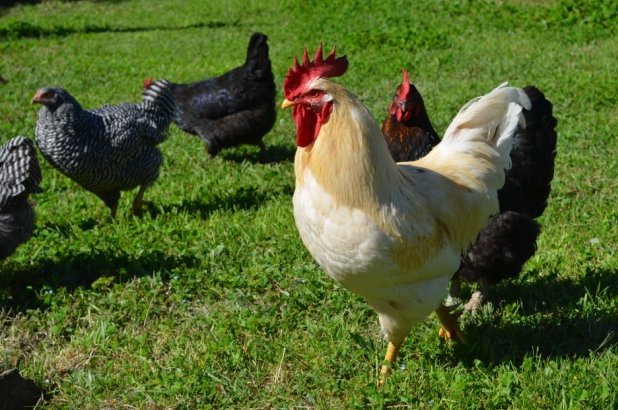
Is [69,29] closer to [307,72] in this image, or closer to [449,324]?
[307,72]

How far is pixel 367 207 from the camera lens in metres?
3.34

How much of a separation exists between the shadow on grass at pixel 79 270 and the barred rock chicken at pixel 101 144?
87 cm

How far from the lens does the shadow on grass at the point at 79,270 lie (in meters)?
4.88

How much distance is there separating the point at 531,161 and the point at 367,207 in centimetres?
167

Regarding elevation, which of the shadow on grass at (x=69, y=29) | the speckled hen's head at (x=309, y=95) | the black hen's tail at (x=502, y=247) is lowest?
the shadow on grass at (x=69, y=29)

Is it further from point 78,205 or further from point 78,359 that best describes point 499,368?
point 78,205

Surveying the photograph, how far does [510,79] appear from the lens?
32.9ft

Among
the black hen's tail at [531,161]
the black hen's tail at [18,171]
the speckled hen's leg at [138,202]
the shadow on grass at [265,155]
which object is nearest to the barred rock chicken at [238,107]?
the shadow on grass at [265,155]

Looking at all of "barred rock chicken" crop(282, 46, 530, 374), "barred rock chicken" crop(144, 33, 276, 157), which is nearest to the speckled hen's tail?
"barred rock chicken" crop(144, 33, 276, 157)

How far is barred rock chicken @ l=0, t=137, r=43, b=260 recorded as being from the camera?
487 cm

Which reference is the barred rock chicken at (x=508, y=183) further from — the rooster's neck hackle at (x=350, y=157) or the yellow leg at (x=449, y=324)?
the rooster's neck hackle at (x=350, y=157)

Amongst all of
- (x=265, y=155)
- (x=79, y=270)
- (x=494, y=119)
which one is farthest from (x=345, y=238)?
(x=265, y=155)

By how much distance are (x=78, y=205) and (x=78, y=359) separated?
8.82ft

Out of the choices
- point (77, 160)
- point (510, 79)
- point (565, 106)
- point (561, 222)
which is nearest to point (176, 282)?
point (77, 160)
